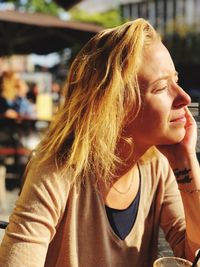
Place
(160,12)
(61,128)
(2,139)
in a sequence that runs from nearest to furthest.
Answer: (61,128), (2,139), (160,12)

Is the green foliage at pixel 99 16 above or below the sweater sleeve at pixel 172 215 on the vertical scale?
above

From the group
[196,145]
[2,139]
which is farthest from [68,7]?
[196,145]

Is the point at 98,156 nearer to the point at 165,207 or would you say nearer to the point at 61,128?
the point at 61,128

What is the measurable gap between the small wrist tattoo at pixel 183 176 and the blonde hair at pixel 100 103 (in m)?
0.20

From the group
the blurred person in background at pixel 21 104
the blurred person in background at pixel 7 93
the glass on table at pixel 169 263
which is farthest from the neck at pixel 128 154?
the blurred person in background at pixel 21 104

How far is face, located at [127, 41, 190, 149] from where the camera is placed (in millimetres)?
1254

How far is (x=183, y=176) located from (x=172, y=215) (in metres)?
0.17

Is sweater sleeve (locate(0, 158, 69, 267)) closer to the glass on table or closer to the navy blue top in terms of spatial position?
the navy blue top

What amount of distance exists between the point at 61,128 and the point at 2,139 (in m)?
4.80

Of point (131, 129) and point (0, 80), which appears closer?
point (131, 129)

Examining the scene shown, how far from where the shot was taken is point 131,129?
1.33 m

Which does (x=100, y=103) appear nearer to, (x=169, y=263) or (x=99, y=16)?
(x=169, y=263)

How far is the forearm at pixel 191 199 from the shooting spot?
1.37 metres

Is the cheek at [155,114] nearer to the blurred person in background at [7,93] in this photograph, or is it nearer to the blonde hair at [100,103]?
the blonde hair at [100,103]
